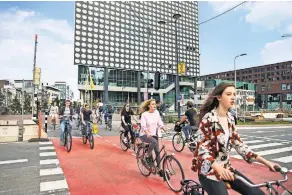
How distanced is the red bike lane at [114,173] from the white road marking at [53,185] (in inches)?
5.2

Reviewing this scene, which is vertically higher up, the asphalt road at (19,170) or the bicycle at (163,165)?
the bicycle at (163,165)

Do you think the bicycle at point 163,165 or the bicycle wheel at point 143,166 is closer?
the bicycle at point 163,165

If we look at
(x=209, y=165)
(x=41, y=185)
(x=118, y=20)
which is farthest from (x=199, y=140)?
(x=118, y=20)

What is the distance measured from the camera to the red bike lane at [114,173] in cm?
532

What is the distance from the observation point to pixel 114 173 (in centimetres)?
658

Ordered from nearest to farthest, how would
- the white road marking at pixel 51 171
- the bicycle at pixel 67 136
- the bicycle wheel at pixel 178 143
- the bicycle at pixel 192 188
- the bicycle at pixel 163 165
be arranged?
1. the bicycle at pixel 192 188
2. the bicycle at pixel 163 165
3. the white road marking at pixel 51 171
4. the bicycle at pixel 67 136
5. the bicycle wheel at pixel 178 143

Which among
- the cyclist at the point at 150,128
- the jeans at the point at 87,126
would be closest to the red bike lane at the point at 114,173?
the cyclist at the point at 150,128

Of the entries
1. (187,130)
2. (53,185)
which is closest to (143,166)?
(53,185)

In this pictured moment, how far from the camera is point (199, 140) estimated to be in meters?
2.61

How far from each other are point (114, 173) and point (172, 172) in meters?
2.02

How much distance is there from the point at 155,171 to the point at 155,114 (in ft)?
4.44

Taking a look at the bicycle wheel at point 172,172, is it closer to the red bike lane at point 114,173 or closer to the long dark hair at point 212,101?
the red bike lane at point 114,173

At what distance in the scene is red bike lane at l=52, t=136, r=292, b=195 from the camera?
532 cm

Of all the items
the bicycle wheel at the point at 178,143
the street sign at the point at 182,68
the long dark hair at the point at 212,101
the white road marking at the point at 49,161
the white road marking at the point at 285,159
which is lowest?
the white road marking at the point at 285,159
